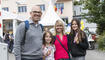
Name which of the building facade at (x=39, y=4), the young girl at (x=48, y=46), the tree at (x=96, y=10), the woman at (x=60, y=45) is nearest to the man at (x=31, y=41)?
the young girl at (x=48, y=46)

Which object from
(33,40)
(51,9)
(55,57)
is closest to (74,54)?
(55,57)

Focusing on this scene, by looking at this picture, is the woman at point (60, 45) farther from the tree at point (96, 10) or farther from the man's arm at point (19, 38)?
the tree at point (96, 10)

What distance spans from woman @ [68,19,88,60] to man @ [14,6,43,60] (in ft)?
3.09

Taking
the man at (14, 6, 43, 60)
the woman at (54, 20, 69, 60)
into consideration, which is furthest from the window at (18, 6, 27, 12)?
the man at (14, 6, 43, 60)

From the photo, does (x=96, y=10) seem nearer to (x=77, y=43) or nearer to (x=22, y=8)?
(x=77, y=43)

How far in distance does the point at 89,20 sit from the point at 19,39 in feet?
43.3

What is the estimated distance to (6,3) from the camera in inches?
1315

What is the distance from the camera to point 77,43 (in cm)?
393

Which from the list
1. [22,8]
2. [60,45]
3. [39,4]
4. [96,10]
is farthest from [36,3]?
[60,45]

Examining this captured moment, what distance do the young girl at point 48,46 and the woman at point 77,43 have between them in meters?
0.38

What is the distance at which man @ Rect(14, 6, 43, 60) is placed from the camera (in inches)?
122

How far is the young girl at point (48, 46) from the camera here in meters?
3.83

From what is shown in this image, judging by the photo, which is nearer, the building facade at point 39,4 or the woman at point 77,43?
the woman at point 77,43

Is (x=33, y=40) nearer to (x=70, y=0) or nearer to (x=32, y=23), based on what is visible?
(x=32, y=23)
